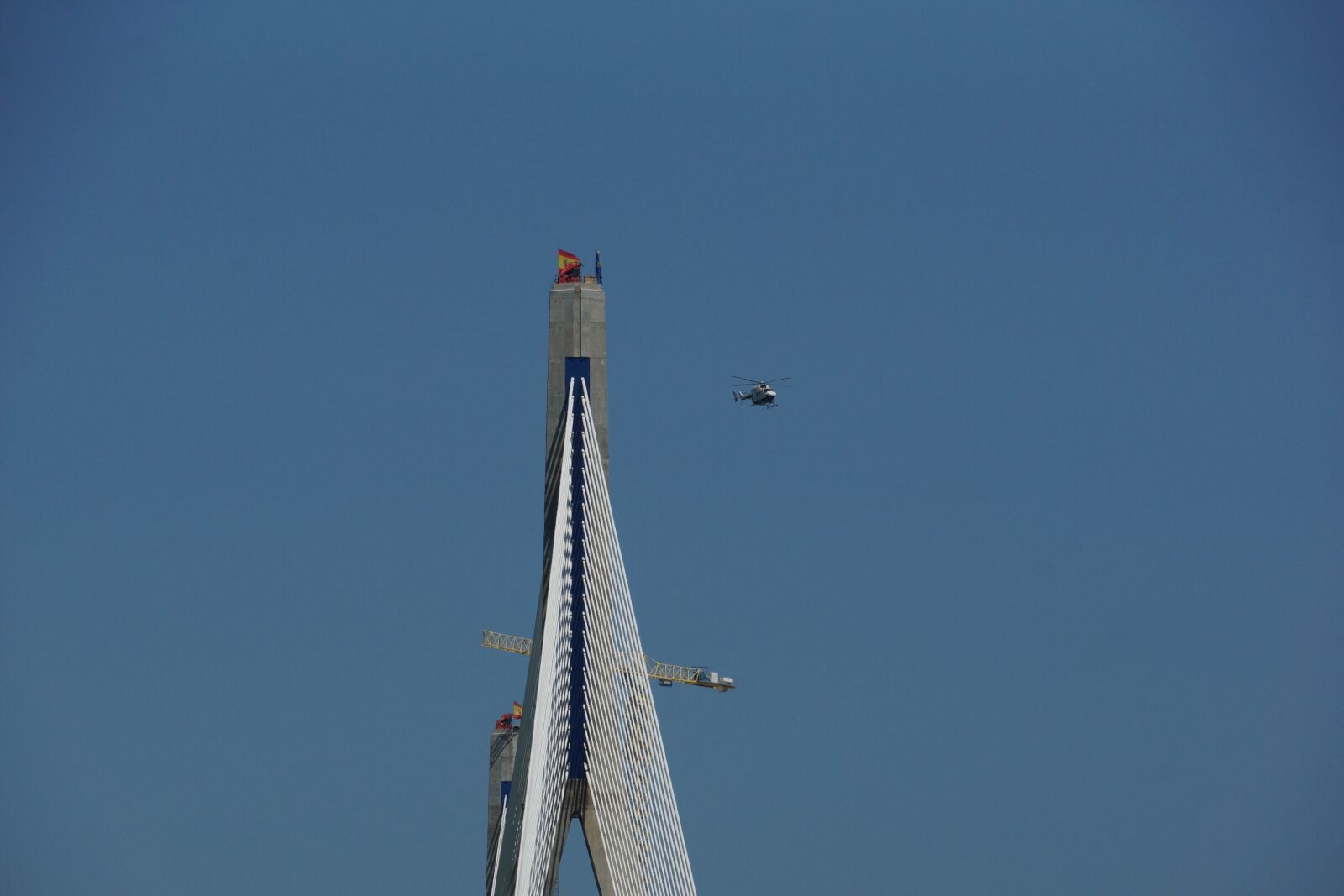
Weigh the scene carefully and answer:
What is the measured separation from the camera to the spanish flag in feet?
224

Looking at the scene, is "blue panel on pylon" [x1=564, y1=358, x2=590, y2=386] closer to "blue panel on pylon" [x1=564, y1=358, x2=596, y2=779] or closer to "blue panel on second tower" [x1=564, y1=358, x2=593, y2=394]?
"blue panel on second tower" [x1=564, y1=358, x2=593, y2=394]

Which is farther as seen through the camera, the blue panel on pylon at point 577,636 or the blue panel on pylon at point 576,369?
the blue panel on pylon at point 576,369

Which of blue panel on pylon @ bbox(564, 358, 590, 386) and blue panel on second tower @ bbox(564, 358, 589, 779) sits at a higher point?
blue panel on pylon @ bbox(564, 358, 590, 386)

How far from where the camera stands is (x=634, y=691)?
6431cm

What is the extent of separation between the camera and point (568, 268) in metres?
68.5

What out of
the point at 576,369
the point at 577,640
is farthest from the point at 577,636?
the point at 576,369

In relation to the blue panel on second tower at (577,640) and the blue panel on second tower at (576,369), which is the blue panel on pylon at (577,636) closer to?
the blue panel on second tower at (577,640)

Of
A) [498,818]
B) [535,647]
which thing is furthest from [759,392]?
[535,647]

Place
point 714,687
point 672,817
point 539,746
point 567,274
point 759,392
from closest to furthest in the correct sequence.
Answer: point 539,746, point 672,817, point 567,274, point 759,392, point 714,687

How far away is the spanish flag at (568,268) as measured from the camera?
68.4 m

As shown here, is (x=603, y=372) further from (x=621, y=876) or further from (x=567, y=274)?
(x=621, y=876)

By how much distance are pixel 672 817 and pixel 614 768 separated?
1912 mm

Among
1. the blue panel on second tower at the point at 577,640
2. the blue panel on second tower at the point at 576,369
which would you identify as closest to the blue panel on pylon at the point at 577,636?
the blue panel on second tower at the point at 577,640

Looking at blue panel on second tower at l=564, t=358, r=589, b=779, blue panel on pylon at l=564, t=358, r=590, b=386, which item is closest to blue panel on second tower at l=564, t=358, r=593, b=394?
blue panel on pylon at l=564, t=358, r=590, b=386
